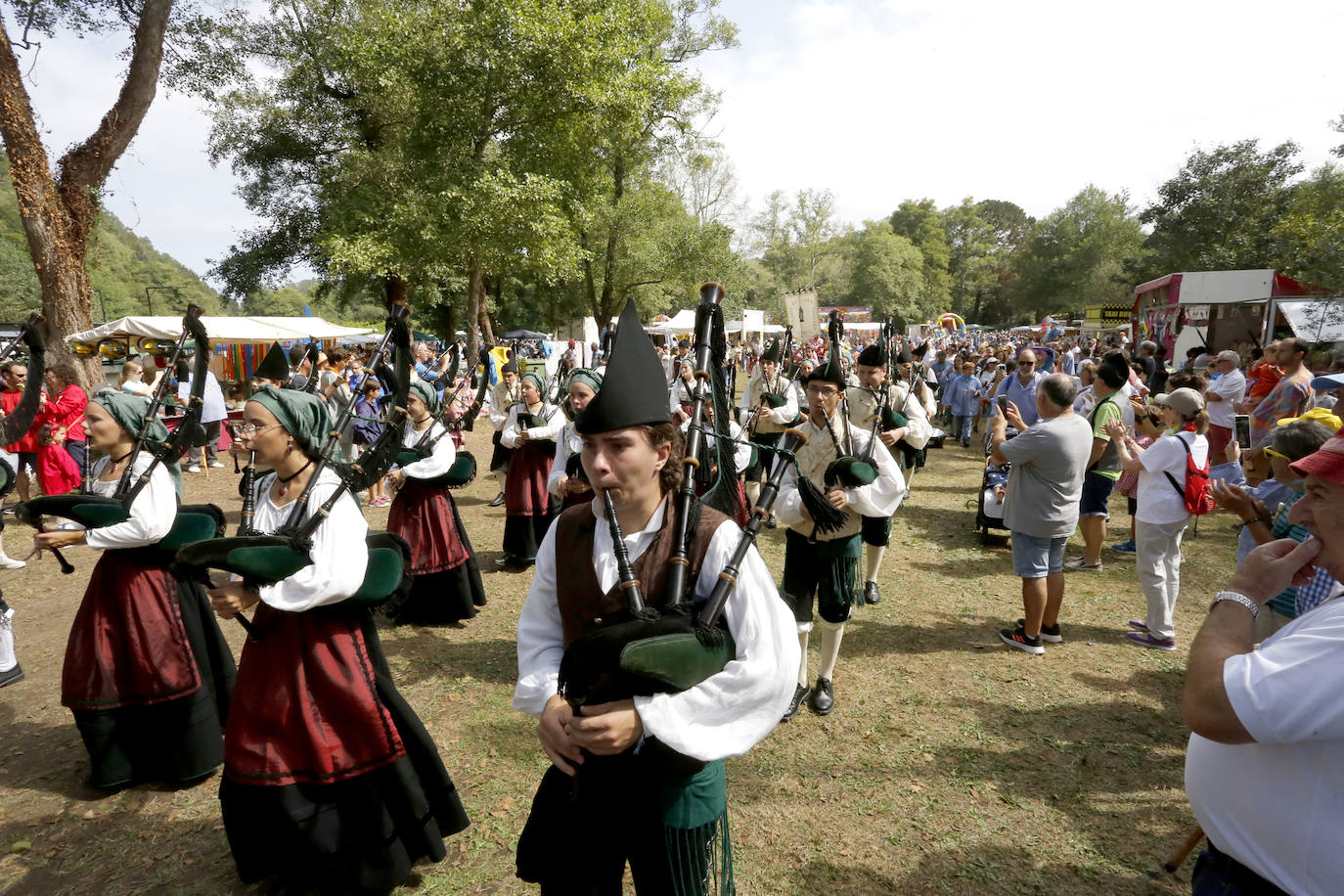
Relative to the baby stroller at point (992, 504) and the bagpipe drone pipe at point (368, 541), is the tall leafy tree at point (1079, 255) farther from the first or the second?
the bagpipe drone pipe at point (368, 541)

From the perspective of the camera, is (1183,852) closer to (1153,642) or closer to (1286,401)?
(1153,642)

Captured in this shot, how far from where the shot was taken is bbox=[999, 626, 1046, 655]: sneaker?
517 cm

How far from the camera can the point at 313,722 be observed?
2.68 meters

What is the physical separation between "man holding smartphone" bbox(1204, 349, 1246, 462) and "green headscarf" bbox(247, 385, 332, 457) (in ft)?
34.3

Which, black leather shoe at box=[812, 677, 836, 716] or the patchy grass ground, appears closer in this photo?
the patchy grass ground

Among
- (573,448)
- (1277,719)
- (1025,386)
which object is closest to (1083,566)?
(1025,386)

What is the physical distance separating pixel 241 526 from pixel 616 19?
728 inches

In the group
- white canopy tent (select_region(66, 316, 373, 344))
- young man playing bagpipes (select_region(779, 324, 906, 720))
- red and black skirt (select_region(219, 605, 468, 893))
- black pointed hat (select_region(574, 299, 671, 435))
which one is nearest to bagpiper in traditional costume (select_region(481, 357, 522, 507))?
young man playing bagpipes (select_region(779, 324, 906, 720))

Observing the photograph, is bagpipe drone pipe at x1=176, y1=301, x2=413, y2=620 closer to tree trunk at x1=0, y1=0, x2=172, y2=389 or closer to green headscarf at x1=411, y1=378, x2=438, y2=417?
green headscarf at x1=411, y1=378, x2=438, y2=417

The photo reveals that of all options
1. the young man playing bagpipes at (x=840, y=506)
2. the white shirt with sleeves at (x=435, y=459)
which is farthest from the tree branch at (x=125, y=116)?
the young man playing bagpipes at (x=840, y=506)

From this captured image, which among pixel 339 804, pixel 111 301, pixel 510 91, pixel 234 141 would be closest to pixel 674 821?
pixel 339 804

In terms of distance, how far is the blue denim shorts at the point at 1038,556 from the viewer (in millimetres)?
4831

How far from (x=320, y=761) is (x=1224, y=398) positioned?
10941 millimetres

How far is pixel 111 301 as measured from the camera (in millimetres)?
57375
